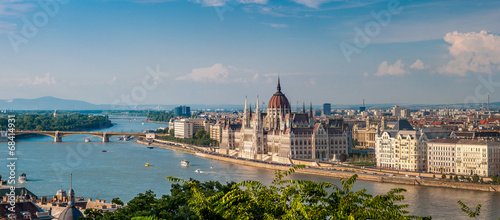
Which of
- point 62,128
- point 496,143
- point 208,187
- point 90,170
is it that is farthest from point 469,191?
point 62,128

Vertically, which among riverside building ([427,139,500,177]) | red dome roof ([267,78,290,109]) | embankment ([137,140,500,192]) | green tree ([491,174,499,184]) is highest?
red dome roof ([267,78,290,109])

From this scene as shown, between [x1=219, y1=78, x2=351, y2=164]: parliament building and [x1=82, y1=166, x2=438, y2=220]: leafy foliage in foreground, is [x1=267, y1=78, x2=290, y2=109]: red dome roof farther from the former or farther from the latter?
[x1=82, y1=166, x2=438, y2=220]: leafy foliage in foreground

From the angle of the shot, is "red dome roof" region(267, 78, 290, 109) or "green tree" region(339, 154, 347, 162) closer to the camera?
"green tree" region(339, 154, 347, 162)

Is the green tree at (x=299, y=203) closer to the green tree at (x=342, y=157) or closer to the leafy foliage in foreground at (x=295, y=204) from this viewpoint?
the leafy foliage in foreground at (x=295, y=204)

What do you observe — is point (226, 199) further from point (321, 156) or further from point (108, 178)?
point (321, 156)

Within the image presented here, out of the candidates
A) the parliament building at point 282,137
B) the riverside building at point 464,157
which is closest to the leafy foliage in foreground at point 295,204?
the riverside building at point 464,157

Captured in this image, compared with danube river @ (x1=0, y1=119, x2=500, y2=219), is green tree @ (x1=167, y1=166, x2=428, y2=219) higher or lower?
higher

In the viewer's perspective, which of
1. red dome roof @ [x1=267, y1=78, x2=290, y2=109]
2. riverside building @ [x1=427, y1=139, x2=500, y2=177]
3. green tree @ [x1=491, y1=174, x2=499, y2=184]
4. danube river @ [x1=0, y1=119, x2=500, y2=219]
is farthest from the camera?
red dome roof @ [x1=267, y1=78, x2=290, y2=109]

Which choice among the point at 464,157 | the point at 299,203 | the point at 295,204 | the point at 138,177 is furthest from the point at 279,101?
the point at 299,203

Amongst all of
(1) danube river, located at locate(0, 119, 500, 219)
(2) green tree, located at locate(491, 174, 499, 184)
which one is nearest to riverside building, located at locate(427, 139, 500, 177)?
(2) green tree, located at locate(491, 174, 499, 184)
